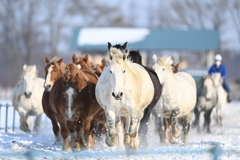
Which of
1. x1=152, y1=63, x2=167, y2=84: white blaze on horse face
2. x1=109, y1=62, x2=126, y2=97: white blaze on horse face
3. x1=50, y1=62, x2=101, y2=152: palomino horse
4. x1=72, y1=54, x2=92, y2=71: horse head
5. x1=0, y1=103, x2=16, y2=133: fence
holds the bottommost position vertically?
x1=0, y1=103, x2=16, y2=133: fence

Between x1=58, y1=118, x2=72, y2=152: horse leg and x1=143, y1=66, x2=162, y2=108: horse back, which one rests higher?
x1=143, y1=66, x2=162, y2=108: horse back

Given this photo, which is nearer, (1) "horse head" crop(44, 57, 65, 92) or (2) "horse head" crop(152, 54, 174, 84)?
(1) "horse head" crop(44, 57, 65, 92)

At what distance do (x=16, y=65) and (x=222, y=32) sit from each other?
87.2 feet

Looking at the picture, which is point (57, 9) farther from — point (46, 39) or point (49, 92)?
point (49, 92)

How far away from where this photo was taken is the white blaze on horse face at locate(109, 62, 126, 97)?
786cm

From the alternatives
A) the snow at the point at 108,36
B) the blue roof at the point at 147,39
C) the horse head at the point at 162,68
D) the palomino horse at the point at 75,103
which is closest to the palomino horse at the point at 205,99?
the horse head at the point at 162,68

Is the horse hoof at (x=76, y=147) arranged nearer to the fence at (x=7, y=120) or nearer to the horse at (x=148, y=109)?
the horse at (x=148, y=109)

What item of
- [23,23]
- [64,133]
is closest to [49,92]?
[64,133]

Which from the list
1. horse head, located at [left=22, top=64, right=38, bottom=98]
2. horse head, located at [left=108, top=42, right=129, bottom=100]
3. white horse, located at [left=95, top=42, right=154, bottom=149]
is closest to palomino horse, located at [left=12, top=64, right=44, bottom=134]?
horse head, located at [left=22, top=64, right=38, bottom=98]

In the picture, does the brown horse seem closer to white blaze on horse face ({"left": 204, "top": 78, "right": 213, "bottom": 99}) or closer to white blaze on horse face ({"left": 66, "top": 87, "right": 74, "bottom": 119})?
white blaze on horse face ({"left": 66, "top": 87, "right": 74, "bottom": 119})

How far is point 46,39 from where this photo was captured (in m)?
58.9

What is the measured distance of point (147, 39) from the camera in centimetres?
4069

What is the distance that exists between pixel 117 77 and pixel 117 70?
0.15m

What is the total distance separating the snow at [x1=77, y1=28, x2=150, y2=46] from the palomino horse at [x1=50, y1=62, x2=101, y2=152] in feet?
101
